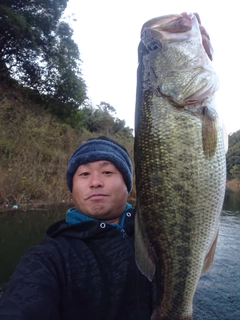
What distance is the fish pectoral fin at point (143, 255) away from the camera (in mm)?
1774

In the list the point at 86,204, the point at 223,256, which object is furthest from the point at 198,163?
the point at 223,256

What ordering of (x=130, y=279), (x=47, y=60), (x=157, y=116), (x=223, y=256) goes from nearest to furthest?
(x=157, y=116) < (x=130, y=279) < (x=223, y=256) < (x=47, y=60)

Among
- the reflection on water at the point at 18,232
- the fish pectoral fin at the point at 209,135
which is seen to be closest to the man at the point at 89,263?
the fish pectoral fin at the point at 209,135

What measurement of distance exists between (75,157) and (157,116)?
0.83 meters

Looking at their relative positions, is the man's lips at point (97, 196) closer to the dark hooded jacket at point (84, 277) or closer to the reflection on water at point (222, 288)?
the dark hooded jacket at point (84, 277)

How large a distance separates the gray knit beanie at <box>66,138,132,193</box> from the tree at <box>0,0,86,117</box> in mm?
17858

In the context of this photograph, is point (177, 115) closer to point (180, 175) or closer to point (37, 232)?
point (180, 175)

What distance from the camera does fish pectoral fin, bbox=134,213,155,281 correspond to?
177cm

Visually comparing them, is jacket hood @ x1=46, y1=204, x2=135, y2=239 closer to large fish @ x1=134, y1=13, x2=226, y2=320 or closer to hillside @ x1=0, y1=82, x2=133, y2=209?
large fish @ x1=134, y1=13, x2=226, y2=320

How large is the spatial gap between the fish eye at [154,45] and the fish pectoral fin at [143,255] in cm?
112

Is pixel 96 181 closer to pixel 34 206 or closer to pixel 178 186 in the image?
pixel 178 186

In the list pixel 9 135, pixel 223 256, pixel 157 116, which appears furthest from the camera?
pixel 9 135

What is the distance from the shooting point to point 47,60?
2052 centimetres

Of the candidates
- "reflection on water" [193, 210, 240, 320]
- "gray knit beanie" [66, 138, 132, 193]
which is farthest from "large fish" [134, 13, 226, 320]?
"reflection on water" [193, 210, 240, 320]
